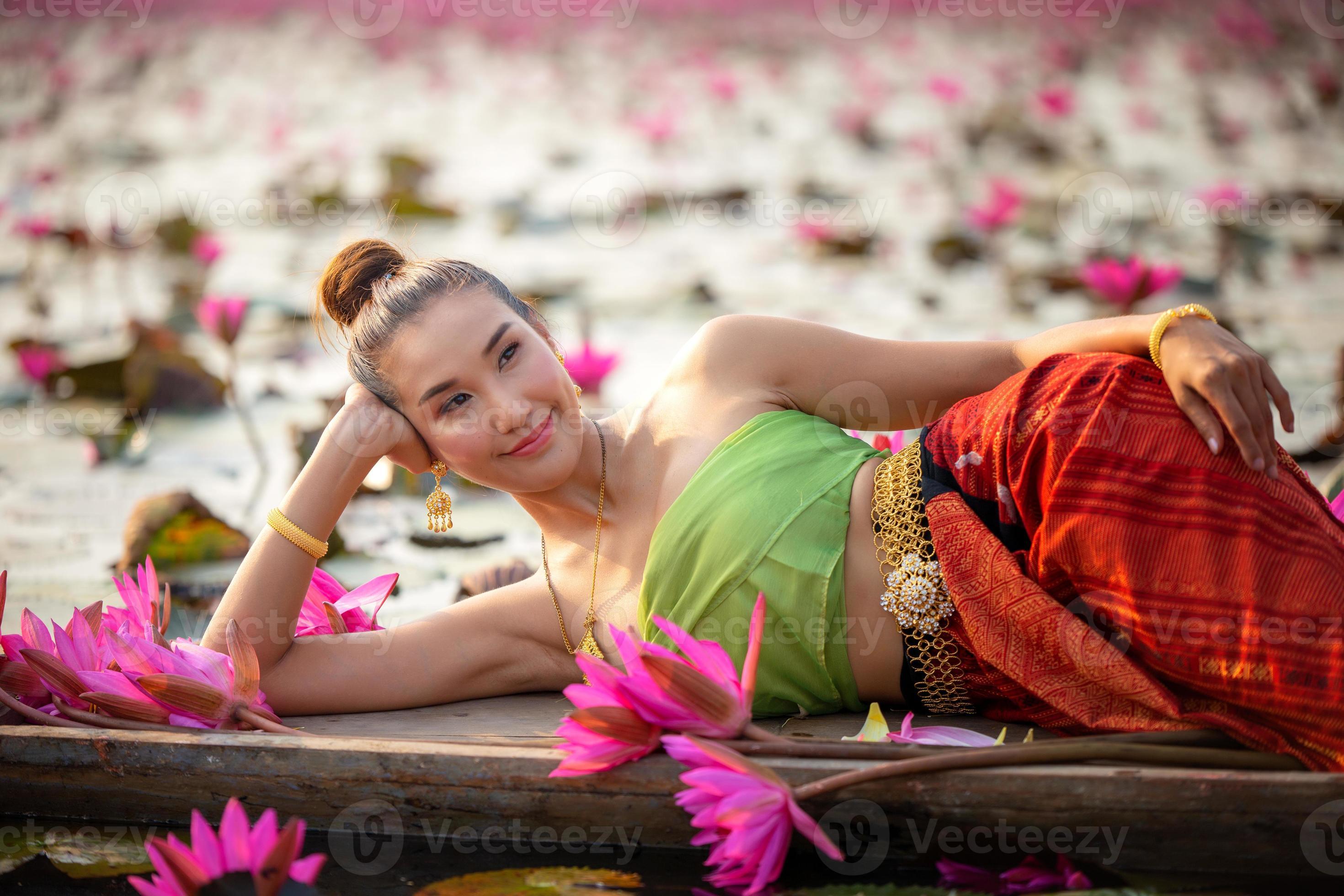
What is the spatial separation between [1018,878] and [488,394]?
793 mm

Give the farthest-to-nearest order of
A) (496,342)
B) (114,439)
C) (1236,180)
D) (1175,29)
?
(1175,29), (1236,180), (114,439), (496,342)

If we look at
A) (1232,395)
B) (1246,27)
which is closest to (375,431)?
(1232,395)

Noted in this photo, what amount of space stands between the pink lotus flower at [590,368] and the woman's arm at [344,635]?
3.69 feet

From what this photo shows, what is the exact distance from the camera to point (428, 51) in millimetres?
6910

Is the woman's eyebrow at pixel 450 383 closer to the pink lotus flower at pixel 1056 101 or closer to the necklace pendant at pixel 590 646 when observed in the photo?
the necklace pendant at pixel 590 646

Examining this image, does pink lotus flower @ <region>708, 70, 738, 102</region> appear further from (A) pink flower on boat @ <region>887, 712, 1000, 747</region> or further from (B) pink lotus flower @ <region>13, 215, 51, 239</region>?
(A) pink flower on boat @ <region>887, 712, 1000, 747</region>

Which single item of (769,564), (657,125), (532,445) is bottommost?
(769,564)

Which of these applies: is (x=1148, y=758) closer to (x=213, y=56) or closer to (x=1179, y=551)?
(x=1179, y=551)

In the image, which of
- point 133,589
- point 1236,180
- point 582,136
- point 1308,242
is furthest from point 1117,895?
point 582,136

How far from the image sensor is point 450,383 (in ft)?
4.60

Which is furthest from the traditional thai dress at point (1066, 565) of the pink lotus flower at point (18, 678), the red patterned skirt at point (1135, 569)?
the pink lotus flower at point (18, 678)

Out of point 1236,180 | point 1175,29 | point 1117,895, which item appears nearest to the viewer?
point 1117,895

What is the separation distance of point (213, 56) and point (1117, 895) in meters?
6.83

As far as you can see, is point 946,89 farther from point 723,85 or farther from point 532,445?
point 532,445
